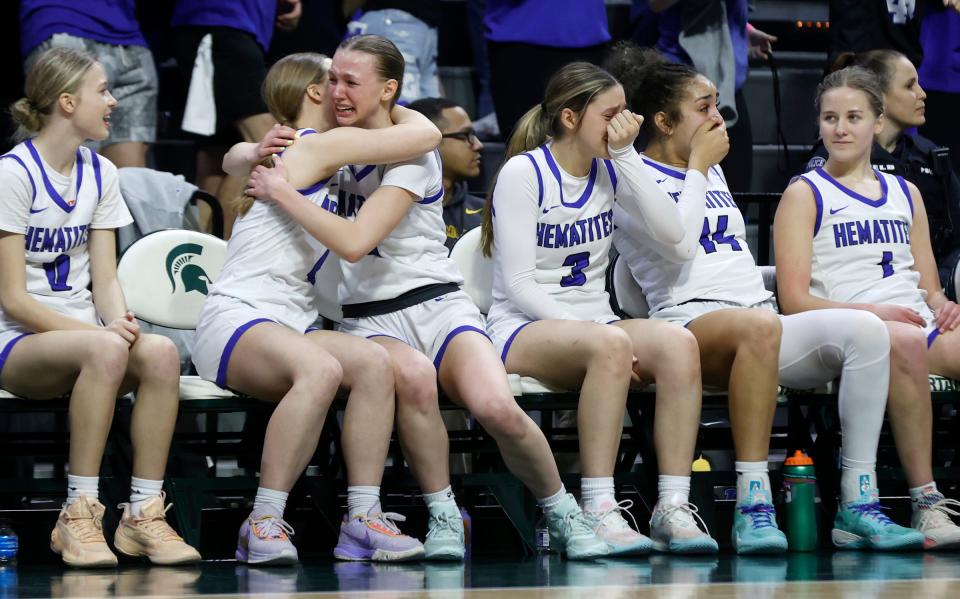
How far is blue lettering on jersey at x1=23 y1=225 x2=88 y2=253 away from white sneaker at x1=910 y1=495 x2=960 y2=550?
2513 mm

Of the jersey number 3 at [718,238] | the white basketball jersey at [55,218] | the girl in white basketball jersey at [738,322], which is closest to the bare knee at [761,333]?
the girl in white basketball jersey at [738,322]

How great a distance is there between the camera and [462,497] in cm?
430

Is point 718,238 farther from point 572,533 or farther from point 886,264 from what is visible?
point 572,533

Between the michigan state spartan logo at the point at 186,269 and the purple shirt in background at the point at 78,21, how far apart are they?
4.36 ft

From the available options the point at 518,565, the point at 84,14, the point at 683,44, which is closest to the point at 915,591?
the point at 518,565

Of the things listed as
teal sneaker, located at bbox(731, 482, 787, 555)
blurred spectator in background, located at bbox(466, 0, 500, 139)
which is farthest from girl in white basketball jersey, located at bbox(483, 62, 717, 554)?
blurred spectator in background, located at bbox(466, 0, 500, 139)

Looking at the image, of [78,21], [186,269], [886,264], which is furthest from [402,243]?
[78,21]

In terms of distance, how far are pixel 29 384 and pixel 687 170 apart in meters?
2.01

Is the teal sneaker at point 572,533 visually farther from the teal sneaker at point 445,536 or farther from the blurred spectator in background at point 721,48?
the blurred spectator in background at point 721,48

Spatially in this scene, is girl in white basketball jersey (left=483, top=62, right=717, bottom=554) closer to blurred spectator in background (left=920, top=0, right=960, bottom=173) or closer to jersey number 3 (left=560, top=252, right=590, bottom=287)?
jersey number 3 (left=560, top=252, right=590, bottom=287)

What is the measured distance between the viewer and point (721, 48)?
18.0 ft

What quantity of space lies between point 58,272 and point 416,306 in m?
1.02

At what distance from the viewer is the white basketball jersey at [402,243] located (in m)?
3.95

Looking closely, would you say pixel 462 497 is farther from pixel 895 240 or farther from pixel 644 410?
pixel 895 240
